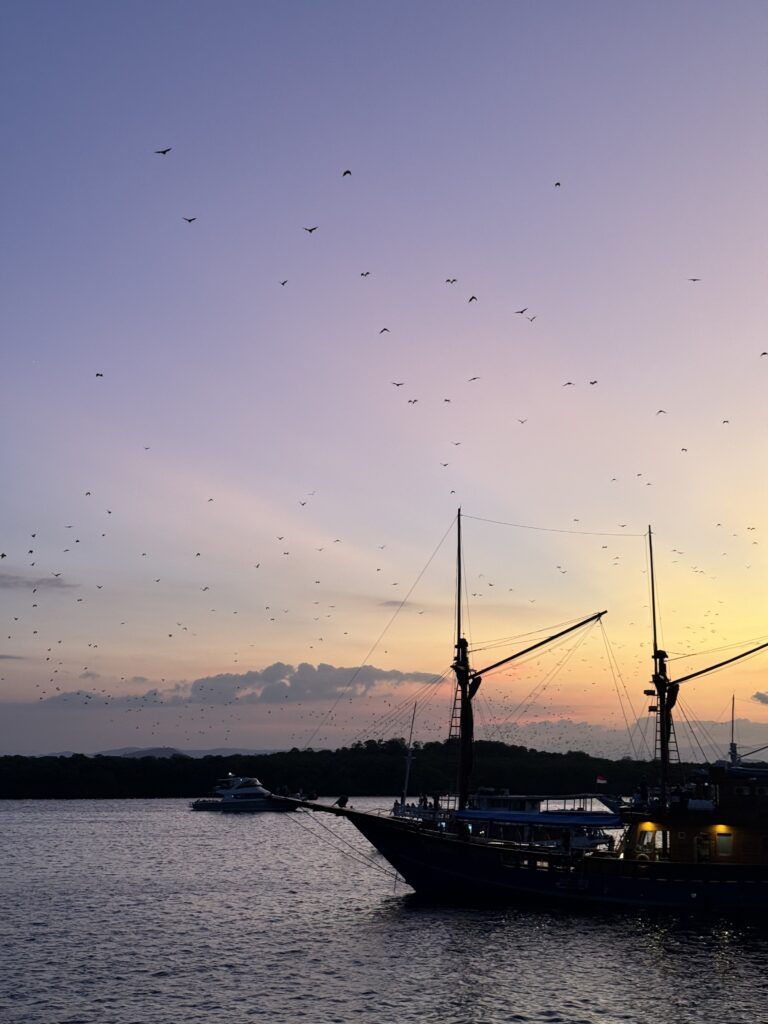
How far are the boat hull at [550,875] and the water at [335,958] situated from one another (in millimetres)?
1537

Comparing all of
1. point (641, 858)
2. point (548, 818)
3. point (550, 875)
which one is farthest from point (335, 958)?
point (548, 818)

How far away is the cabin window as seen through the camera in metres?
61.3

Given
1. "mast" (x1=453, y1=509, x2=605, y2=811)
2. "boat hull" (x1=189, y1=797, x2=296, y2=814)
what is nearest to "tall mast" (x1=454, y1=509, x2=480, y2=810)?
"mast" (x1=453, y1=509, x2=605, y2=811)

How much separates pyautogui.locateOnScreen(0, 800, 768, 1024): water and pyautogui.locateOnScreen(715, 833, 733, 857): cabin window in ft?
13.7

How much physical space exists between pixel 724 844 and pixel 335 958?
26.8 meters

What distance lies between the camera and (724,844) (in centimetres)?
6141

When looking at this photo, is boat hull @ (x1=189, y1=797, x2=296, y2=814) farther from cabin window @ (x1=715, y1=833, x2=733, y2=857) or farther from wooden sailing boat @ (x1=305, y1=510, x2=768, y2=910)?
cabin window @ (x1=715, y1=833, x2=733, y2=857)

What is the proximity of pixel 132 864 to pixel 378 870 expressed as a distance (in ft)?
77.9

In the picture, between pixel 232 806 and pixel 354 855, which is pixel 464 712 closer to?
→ pixel 354 855

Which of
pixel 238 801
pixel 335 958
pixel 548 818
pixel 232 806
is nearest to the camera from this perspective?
pixel 335 958

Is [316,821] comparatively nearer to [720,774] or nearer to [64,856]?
[64,856]

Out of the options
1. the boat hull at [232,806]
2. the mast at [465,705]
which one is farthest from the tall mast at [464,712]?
the boat hull at [232,806]

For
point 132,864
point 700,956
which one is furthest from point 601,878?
point 132,864

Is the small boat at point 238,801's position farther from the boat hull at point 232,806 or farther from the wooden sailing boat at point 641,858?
the wooden sailing boat at point 641,858
